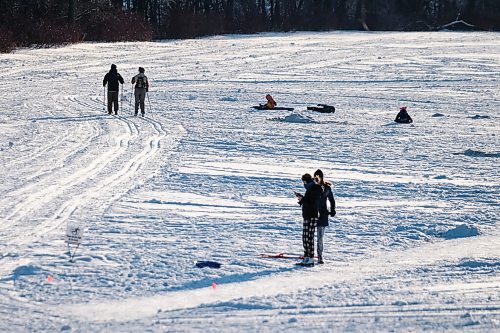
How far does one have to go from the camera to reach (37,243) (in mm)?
13273

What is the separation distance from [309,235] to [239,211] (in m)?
3.51

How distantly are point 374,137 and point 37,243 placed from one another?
14.0 metres

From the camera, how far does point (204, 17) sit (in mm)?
65375

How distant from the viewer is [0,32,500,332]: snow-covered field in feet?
35.3

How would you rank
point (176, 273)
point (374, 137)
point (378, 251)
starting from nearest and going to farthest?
point (176, 273) < point (378, 251) < point (374, 137)

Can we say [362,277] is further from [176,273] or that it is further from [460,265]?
[176,273]

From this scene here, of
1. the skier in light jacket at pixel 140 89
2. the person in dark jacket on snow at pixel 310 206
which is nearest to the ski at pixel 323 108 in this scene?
the skier in light jacket at pixel 140 89

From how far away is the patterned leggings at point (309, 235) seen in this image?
12.8 m

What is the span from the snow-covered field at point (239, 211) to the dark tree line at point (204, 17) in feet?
49.1

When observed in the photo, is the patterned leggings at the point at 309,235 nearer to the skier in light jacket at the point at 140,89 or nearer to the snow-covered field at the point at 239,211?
the snow-covered field at the point at 239,211

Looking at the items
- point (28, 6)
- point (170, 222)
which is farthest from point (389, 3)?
point (170, 222)

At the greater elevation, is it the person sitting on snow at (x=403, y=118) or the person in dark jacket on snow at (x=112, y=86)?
the person in dark jacket on snow at (x=112, y=86)

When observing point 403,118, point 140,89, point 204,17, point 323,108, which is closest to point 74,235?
point 140,89

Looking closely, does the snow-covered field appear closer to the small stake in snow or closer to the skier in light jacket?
the small stake in snow
